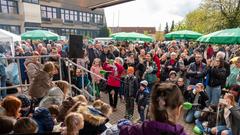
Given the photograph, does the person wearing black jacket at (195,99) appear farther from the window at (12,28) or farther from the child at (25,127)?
the window at (12,28)

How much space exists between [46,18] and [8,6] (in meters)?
9.39

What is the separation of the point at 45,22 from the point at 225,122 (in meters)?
43.0

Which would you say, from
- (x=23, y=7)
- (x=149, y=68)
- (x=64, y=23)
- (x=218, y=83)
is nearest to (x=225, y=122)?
(x=218, y=83)

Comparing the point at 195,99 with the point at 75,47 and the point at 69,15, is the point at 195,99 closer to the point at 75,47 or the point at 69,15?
the point at 75,47

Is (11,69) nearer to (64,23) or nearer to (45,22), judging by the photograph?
(45,22)

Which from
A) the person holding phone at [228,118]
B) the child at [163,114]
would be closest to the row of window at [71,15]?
the person holding phone at [228,118]

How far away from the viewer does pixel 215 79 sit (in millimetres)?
6395

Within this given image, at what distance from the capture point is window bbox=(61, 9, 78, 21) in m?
48.9

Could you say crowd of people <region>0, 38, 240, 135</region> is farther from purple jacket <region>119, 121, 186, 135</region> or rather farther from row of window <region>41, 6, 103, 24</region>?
row of window <region>41, 6, 103, 24</region>

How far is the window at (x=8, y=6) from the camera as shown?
34406 millimetres

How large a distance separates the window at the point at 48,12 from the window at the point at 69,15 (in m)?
2.23

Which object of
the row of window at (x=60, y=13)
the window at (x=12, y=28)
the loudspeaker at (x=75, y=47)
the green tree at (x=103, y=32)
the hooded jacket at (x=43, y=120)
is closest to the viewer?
the hooded jacket at (x=43, y=120)

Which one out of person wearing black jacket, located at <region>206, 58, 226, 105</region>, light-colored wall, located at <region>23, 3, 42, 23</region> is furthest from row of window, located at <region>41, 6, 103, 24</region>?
person wearing black jacket, located at <region>206, 58, 226, 105</region>

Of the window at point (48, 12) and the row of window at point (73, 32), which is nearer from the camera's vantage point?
the window at point (48, 12)
